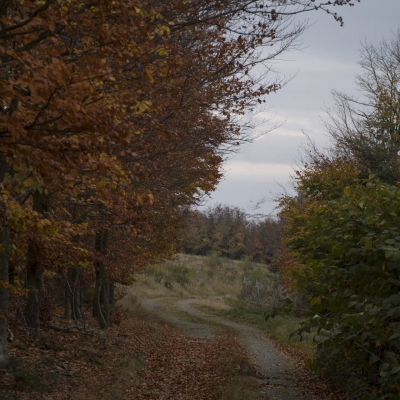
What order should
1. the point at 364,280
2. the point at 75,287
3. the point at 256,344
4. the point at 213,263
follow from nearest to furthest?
1. the point at 364,280
2. the point at 75,287
3. the point at 256,344
4. the point at 213,263

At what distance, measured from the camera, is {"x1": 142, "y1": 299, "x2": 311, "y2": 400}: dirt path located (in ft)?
43.8

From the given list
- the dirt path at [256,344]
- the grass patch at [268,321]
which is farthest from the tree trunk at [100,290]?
the grass patch at [268,321]

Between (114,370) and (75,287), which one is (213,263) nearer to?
(75,287)

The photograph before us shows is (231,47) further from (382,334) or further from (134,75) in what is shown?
(382,334)

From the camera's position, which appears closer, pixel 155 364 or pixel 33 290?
pixel 33 290

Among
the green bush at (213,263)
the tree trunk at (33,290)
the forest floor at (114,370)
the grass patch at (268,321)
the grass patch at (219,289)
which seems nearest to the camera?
the forest floor at (114,370)

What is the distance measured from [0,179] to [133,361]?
850 cm

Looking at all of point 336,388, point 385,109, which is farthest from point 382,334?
point 385,109

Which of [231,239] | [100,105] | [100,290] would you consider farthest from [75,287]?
[231,239]

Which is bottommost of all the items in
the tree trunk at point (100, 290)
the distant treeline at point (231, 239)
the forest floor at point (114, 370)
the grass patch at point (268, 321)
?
the grass patch at point (268, 321)

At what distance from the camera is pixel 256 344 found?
956 inches

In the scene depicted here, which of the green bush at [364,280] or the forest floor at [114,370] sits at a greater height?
the green bush at [364,280]

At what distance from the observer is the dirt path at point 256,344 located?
13360mm

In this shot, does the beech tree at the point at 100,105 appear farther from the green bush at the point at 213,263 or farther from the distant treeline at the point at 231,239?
the distant treeline at the point at 231,239
